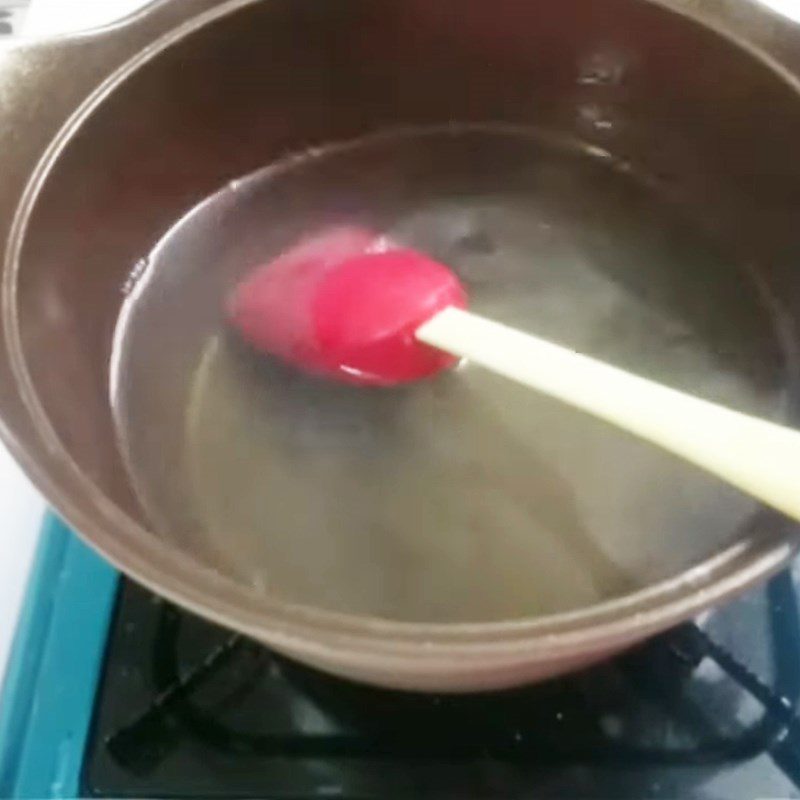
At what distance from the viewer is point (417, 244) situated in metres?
0.70

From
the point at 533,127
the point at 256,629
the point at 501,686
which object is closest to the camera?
the point at 256,629

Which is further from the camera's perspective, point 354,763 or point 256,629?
point 354,763

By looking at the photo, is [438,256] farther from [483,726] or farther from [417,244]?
[483,726]

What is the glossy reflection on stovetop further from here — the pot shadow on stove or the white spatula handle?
the white spatula handle

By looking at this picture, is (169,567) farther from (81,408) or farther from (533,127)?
(533,127)

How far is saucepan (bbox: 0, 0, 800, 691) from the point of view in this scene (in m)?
0.54

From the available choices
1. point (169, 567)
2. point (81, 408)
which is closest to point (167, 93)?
point (81, 408)

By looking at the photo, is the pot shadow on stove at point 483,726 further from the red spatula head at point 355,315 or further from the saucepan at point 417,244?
the red spatula head at point 355,315

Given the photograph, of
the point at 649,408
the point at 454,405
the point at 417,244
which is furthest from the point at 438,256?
the point at 649,408

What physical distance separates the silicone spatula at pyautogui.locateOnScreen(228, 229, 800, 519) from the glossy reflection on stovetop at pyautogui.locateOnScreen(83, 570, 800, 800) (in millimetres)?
107

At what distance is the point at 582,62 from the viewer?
67 centimetres

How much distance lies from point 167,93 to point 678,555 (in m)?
0.34

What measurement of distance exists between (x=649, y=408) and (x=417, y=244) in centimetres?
25

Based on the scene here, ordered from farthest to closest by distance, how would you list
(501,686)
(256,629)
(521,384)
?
(521,384), (501,686), (256,629)
